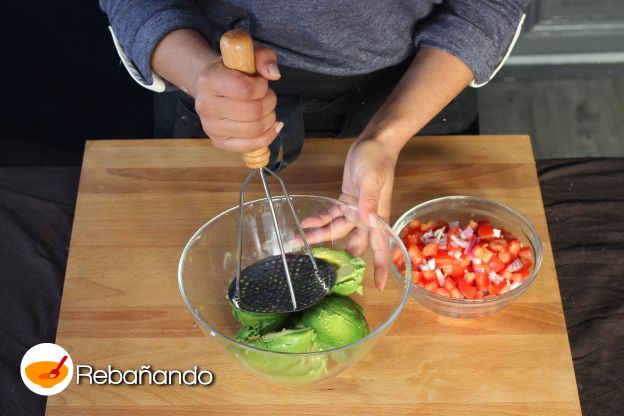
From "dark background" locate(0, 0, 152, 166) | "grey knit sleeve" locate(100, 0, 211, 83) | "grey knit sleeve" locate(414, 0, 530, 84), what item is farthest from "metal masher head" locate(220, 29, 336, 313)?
"dark background" locate(0, 0, 152, 166)

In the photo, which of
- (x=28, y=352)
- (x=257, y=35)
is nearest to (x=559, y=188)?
(x=257, y=35)

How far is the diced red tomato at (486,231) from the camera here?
3.59ft

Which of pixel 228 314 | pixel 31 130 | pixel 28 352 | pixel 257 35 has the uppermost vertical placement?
pixel 257 35

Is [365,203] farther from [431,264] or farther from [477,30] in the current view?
[477,30]

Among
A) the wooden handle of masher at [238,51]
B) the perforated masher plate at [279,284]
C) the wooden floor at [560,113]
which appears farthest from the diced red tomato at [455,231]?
the wooden floor at [560,113]

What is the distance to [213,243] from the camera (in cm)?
104

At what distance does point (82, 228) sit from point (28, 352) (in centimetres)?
21

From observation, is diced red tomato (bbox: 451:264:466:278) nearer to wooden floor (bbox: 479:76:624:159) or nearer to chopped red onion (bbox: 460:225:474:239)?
chopped red onion (bbox: 460:225:474:239)

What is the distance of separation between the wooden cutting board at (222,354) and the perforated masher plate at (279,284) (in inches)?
4.2

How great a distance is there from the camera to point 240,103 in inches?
34.0

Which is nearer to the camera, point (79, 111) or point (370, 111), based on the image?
point (370, 111)

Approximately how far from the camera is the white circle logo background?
0.99m

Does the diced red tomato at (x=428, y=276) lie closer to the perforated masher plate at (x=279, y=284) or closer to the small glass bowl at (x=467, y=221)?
the small glass bowl at (x=467, y=221)

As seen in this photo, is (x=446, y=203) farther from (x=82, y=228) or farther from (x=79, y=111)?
(x=79, y=111)
